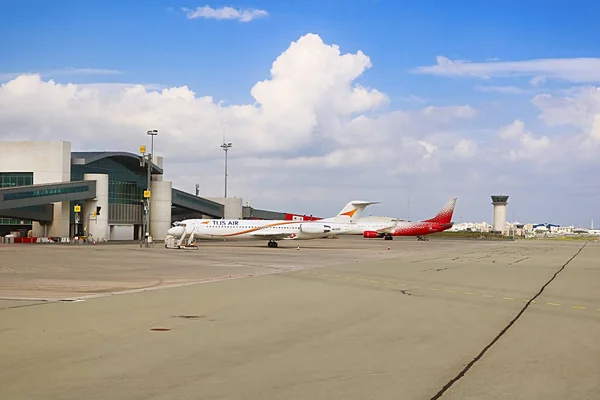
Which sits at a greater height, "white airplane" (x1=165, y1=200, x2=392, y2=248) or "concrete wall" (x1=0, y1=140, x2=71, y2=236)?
"concrete wall" (x1=0, y1=140, x2=71, y2=236)

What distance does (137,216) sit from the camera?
95688 mm

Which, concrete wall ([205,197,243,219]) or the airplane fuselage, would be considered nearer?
the airplane fuselage

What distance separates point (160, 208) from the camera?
9350 centimetres

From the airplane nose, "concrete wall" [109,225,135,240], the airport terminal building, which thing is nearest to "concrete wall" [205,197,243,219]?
the airport terminal building

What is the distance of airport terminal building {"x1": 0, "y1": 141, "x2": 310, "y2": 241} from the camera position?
76.4 meters

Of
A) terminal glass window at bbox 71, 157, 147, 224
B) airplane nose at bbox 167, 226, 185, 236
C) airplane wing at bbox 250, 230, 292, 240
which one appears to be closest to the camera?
airplane nose at bbox 167, 226, 185, 236

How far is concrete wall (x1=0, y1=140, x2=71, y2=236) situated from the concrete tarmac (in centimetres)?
6195

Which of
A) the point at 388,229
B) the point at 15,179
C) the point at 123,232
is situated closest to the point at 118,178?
the point at 123,232

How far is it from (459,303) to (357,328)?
6.46m

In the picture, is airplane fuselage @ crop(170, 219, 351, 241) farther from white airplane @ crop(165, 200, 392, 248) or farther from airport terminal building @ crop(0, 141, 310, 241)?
airport terminal building @ crop(0, 141, 310, 241)

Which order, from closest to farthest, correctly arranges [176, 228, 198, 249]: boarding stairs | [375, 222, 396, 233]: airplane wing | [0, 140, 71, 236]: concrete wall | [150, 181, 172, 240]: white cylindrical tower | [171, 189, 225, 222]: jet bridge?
1. [176, 228, 198, 249]: boarding stairs
2. [0, 140, 71, 236]: concrete wall
3. [150, 181, 172, 240]: white cylindrical tower
4. [171, 189, 225, 222]: jet bridge
5. [375, 222, 396, 233]: airplane wing

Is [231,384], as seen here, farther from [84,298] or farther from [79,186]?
[79,186]

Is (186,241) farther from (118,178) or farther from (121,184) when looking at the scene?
(118,178)

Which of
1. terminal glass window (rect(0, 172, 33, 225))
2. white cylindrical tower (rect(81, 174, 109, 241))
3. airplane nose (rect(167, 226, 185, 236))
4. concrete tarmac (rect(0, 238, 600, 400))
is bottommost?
concrete tarmac (rect(0, 238, 600, 400))
